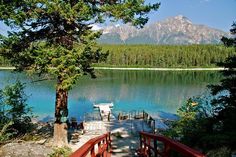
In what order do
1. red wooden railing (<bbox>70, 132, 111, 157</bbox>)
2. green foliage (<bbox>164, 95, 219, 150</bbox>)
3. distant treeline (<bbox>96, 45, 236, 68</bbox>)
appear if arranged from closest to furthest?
1. red wooden railing (<bbox>70, 132, 111, 157</bbox>)
2. green foliage (<bbox>164, 95, 219, 150</bbox>)
3. distant treeline (<bbox>96, 45, 236, 68</bbox>)

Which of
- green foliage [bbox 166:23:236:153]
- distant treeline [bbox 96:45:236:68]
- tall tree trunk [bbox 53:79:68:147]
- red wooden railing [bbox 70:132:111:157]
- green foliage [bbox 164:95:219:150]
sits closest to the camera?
red wooden railing [bbox 70:132:111:157]

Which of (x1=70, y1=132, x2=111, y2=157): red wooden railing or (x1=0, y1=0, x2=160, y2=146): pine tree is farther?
(x1=0, y1=0, x2=160, y2=146): pine tree

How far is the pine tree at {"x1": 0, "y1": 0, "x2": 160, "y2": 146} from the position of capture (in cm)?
1555

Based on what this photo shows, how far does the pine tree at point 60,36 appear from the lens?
1555 centimetres

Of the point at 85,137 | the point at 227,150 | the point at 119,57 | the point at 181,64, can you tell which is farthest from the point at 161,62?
the point at 227,150

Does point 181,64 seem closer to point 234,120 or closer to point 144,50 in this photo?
point 144,50

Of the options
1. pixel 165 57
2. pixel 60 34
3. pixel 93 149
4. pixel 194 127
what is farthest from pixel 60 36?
pixel 165 57

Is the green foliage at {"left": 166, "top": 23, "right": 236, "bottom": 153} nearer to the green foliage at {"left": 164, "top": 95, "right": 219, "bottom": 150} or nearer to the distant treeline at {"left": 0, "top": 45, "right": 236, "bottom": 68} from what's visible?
the green foliage at {"left": 164, "top": 95, "right": 219, "bottom": 150}

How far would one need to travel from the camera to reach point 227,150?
9.83 metres

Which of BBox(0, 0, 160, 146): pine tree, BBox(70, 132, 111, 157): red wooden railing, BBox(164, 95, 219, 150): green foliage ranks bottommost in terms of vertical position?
BBox(164, 95, 219, 150): green foliage

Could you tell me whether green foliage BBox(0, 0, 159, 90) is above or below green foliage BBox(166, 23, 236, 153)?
above

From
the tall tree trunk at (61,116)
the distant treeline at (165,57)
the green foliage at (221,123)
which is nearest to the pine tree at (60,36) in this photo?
the tall tree trunk at (61,116)

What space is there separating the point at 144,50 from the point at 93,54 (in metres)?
165

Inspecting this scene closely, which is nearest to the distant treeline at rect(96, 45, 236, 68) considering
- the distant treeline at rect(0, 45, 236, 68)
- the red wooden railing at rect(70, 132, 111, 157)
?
the distant treeline at rect(0, 45, 236, 68)
